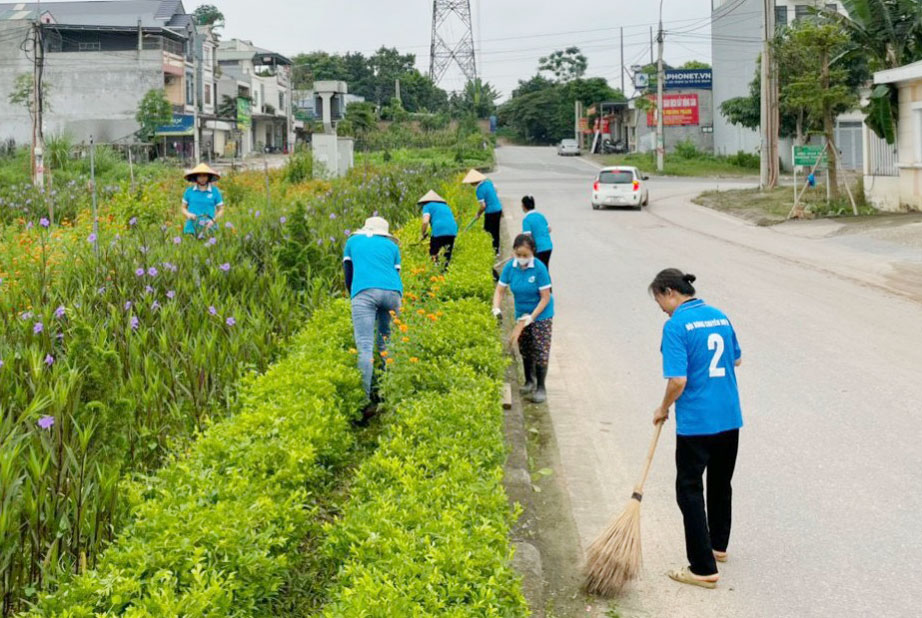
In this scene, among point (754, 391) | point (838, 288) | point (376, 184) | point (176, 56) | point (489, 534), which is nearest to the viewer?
point (489, 534)

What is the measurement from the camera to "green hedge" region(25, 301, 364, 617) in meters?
3.50

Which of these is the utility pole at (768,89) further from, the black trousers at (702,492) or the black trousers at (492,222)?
the black trousers at (702,492)

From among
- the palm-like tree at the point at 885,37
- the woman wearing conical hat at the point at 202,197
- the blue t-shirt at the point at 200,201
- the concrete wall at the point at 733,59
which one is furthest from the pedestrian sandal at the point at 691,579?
the concrete wall at the point at 733,59

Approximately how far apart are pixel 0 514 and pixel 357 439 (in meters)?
3.43

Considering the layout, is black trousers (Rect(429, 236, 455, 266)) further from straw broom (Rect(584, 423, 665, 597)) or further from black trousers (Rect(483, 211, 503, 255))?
straw broom (Rect(584, 423, 665, 597))

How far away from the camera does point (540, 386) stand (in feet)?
29.3

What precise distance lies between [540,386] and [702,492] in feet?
11.9

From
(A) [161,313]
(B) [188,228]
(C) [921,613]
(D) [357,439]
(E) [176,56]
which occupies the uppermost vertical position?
(E) [176,56]

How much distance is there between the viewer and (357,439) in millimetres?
7102

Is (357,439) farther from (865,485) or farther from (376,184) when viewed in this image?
(376,184)

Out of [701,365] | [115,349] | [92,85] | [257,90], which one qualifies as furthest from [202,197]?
[257,90]

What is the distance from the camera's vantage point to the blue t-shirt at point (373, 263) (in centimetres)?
798

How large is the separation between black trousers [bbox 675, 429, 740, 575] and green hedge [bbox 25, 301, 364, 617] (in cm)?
195

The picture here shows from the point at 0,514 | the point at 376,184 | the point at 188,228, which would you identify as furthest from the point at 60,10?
the point at 0,514
